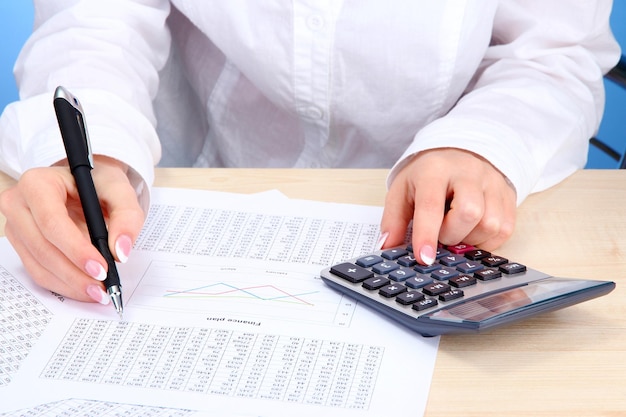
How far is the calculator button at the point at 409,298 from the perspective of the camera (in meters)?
0.48

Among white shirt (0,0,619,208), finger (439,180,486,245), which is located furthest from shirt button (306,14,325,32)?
finger (439,180,486,245)

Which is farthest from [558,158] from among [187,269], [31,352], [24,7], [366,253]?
[24,7]

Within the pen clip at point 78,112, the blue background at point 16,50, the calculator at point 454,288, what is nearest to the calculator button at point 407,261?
the calculator at point 454,288

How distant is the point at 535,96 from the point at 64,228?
1.37ft

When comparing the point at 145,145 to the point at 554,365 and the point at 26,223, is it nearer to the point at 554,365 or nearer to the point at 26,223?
the point at 26,223

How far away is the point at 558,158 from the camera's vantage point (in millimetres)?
703

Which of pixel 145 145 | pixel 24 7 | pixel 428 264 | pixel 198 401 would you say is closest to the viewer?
pixel 198 401

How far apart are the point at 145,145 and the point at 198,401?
1.00 ft

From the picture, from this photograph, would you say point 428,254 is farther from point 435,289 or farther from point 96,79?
point 96,79

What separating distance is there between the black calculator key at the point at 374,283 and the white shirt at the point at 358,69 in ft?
0.56

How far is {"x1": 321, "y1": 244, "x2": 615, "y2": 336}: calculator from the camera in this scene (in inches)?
18.2

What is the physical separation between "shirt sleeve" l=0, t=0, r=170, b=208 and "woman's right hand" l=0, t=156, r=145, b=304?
56mm

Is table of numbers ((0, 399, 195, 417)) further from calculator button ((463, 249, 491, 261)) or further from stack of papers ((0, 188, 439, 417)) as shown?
calculator button ((463, 249, 491, 261))

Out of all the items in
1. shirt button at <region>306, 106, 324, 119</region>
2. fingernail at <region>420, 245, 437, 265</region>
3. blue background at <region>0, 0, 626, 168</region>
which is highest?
fingernail at <region>420, 245, 437, 265</region>
